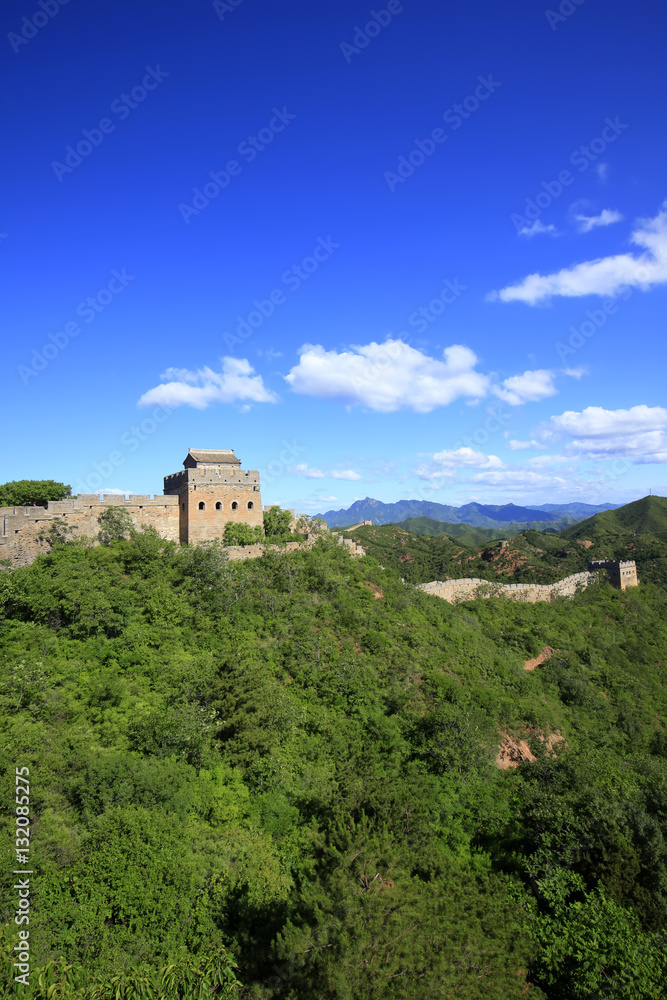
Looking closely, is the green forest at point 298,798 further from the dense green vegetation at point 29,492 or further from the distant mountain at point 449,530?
the distant mountain at point 449,530

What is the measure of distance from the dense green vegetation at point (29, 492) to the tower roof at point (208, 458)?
21.6ft

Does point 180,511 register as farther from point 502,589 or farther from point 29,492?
point 502,589

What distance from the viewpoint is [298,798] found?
15.9 metres

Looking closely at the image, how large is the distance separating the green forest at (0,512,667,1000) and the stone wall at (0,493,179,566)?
1.18m

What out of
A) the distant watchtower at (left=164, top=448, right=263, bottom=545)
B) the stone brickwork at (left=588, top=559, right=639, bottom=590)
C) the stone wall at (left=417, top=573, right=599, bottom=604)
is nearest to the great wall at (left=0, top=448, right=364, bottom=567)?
the distant watchtower at (left=164, top=448, right=263, bottom=545)

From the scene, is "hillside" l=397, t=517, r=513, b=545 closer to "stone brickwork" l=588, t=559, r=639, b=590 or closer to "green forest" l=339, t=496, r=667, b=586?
"green forest" l=339, t=496, r=667, b=586

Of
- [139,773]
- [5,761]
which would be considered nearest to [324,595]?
[139,773]

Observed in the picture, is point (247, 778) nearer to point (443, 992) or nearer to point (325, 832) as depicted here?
point (325, 832)

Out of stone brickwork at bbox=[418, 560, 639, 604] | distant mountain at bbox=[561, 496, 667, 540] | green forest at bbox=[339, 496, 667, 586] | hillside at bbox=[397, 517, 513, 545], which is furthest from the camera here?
hillside at bbox=[397, 517, 513, 545]

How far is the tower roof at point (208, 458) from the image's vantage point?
2767cm

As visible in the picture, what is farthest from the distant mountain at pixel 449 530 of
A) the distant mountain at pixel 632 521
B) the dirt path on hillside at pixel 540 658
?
the dirt path on hillside at pixel 540 658

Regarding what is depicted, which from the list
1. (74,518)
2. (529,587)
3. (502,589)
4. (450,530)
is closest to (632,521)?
(450,530)

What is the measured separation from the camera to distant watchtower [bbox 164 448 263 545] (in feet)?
87.4

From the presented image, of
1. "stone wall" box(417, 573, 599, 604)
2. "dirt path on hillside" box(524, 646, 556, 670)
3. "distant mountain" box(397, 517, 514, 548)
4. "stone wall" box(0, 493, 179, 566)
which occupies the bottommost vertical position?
"dirt path on hillside" box(524, 646, 556, 670)
